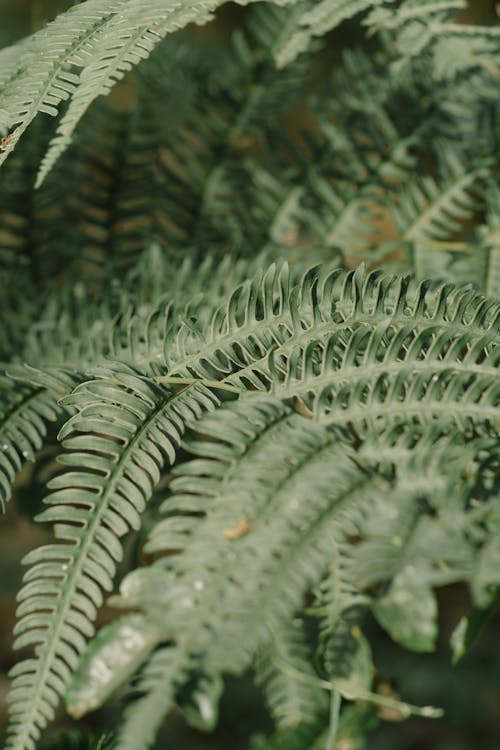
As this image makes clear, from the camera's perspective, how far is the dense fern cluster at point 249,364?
0.62m

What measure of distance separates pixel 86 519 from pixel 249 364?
232 mm

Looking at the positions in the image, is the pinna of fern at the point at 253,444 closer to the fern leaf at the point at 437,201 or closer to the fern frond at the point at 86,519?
the fern frond at the point at 86,519

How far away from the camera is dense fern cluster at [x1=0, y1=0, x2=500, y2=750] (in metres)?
0.62

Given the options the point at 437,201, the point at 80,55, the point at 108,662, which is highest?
the point at 80,55

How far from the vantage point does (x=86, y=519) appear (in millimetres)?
727

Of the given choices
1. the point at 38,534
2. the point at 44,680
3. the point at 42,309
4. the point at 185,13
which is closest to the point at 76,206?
the point at 42,309

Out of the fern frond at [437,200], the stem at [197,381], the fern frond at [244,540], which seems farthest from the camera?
the fern frond at [437,200]

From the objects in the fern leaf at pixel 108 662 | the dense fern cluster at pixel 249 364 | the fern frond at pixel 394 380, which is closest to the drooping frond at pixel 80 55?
the dense fern cluster at pixel 249 364

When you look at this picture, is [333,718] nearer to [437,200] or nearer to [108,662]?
[108,662]

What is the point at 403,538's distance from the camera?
0.61 meters

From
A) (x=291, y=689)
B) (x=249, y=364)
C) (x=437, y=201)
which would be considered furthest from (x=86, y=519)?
(x=437, y=201)

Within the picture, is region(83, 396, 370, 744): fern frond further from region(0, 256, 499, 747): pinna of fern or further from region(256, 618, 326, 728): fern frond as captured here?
region(256, 618, 326, 728): fern frond

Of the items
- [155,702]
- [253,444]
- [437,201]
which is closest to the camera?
[155,702]

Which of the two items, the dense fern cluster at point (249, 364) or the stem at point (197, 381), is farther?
the stem at point (197, 381)
